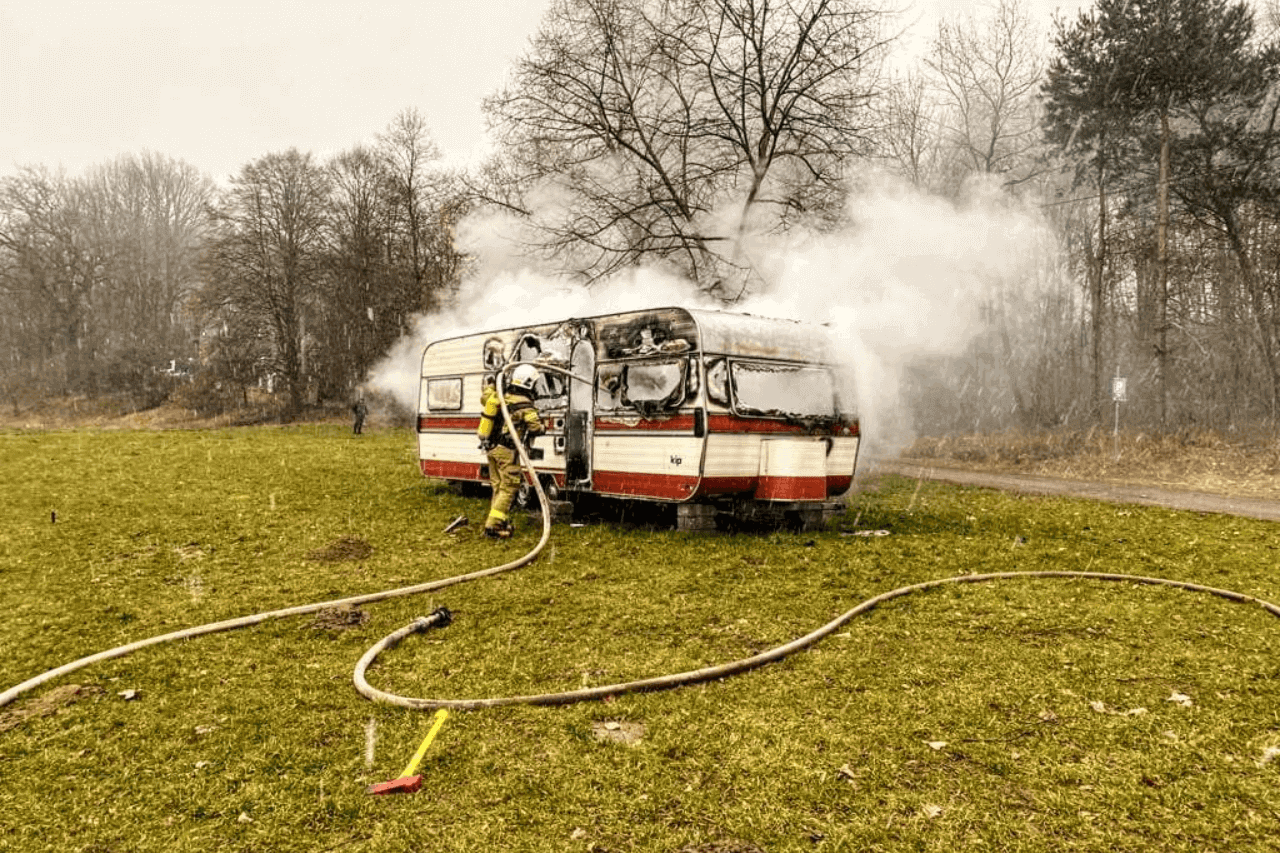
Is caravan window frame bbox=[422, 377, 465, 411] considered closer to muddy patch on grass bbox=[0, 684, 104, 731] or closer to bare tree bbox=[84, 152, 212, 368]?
muddy patch on grass bbox=[0, 684, 104, 731]

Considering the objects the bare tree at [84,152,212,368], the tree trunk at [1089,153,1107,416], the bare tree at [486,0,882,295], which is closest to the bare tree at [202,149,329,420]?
the bare tree at [84,152,212,368]

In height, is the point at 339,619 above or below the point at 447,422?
below

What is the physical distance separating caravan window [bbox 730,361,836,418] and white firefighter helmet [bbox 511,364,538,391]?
103 inches

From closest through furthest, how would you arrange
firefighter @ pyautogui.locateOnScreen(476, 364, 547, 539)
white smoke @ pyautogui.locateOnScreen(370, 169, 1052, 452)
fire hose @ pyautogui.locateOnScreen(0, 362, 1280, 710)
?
fire hose @ pyautogui.locateOnScreen(0, 362, 1280, 710), firefighter @ pyautogui.locateOnScreen(476, 364, 547, 539), white smoke @ pyautogui.locateOnScreen(370, 169, 1052, 452)

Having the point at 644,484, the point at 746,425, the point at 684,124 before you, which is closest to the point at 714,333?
the point at 746,425

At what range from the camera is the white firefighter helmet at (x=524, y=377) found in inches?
391

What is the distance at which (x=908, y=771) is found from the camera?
3570mm

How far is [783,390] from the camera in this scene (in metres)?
9.74

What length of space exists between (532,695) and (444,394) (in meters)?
9.19

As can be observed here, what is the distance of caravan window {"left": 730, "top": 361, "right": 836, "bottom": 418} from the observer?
9.29 meters

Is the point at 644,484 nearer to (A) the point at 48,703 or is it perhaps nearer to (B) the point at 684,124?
(A) the point at 48,703

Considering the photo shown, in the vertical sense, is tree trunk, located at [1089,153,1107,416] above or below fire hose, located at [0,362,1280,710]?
above

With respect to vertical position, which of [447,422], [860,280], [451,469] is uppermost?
[860,280]

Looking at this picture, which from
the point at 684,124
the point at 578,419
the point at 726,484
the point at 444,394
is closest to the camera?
the point at 726,484
